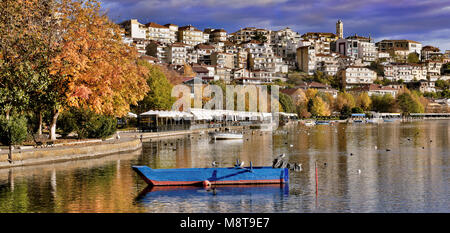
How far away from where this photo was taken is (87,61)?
37.6m

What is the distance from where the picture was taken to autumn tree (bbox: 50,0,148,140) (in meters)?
35.7

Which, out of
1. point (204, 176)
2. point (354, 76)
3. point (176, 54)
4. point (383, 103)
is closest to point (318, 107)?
point (383, 103)

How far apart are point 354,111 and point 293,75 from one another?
4443 cm

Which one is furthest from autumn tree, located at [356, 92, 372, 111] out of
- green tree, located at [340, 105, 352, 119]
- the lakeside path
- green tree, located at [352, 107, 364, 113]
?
the lakeside path

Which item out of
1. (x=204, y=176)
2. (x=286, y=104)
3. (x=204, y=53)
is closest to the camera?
(x=204, y=176)

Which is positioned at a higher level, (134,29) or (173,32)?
(173,32)

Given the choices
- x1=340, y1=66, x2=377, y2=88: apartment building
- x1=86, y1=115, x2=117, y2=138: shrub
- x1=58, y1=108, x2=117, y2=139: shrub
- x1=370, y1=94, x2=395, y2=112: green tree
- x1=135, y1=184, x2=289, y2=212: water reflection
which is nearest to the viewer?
x1=135, y1=184, x2=289, y2=212: water reflection

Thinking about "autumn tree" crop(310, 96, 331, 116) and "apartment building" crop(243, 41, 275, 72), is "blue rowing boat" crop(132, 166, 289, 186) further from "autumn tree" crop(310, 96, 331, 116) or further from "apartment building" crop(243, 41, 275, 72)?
"apartment building" crop(243, 41, 275, 72)

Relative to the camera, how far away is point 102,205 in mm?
21453

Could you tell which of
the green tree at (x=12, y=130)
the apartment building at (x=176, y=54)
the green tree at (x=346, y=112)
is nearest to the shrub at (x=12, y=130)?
the green tree at (x=12, y=130)

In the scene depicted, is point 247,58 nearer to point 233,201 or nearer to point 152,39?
point 152,39

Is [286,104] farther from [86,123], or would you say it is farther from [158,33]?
[86,123]

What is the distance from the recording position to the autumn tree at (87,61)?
35.7 m

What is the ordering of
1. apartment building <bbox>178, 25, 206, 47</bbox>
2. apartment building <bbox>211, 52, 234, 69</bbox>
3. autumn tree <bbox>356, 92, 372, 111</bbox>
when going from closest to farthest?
autumn tree <bbox>356, 92, 372, 111</bbox> < apartment building <bbox>211, 52, 234, 69</bbox> < apartment building <bbox>178, 25, 206, 47</bbox>
